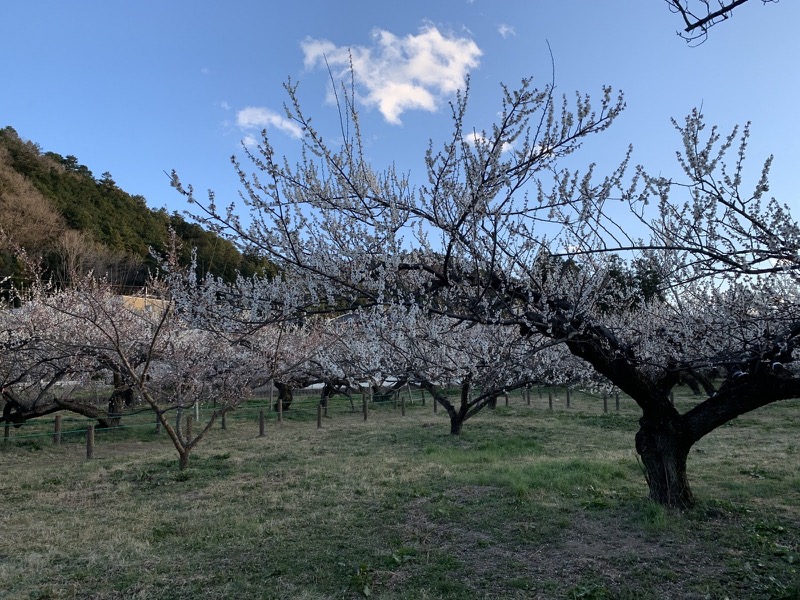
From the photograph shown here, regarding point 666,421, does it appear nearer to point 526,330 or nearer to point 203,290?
point 526,330

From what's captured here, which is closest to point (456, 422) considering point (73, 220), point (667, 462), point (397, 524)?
point (397, 524)

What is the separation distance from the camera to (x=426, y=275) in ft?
15.2

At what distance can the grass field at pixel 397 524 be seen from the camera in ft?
14.6

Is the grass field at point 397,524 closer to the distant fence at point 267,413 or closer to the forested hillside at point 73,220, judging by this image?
the distant fence at point 267,413

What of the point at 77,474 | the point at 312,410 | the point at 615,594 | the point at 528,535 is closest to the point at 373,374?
the point at 528,535

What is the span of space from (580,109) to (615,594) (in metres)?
3.79

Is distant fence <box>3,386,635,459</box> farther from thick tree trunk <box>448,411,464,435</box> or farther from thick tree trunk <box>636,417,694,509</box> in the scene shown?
thick tree trunk <box>636,417,694,509</box>

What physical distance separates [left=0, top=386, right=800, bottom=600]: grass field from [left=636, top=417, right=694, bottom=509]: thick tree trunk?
0.21 meters

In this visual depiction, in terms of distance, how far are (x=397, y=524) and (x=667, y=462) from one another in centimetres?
331

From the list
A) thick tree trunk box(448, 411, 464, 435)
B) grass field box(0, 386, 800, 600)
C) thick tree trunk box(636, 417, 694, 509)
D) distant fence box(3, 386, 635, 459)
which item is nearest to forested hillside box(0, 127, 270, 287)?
distant fence box(3, 386, 635, 459)

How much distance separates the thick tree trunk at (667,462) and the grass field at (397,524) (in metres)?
0.21

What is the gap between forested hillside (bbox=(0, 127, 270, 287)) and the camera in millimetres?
24750

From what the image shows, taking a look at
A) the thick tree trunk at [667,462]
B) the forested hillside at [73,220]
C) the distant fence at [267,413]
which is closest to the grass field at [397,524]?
the thick tree trunk at [667,462]

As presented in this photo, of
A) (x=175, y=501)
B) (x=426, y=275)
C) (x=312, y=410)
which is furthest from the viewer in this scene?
(x=312, y=410)
